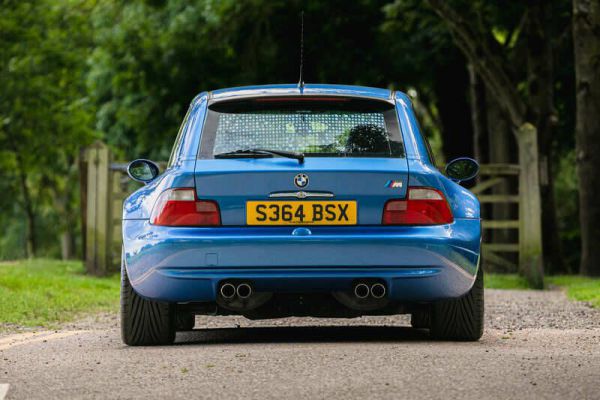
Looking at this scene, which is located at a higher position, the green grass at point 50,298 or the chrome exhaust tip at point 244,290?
the chrome exhaust tip at point 244,290

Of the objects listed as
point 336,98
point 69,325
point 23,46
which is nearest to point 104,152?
point 69,325

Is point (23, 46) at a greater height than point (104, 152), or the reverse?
point (23, 46)

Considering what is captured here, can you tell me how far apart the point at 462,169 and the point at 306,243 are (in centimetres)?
146

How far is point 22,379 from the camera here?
21.6 feet

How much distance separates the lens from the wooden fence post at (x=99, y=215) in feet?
57.0

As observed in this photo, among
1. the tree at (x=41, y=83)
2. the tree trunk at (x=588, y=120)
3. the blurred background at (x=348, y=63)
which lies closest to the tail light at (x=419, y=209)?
the blurred background at (x=348, y=63)

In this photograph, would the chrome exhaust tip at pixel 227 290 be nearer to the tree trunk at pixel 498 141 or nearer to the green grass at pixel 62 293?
the green grass at pixel 62 293

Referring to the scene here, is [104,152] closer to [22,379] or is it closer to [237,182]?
[237,182]

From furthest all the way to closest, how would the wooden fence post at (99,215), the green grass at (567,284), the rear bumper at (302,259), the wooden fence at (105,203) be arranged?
the wooden fence post at (99,215) → the wooden fence at (105,203) → the green grass at (567,284) → the rear bumper at (302,259)

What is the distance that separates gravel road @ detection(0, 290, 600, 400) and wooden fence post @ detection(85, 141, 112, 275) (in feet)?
24.6

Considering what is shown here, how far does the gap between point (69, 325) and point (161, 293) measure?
3080 mm

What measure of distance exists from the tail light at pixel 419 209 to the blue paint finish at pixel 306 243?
4 centimetres

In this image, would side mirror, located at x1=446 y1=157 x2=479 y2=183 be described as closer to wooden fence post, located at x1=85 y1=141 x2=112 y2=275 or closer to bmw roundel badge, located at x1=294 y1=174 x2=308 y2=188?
bmw roundel badge, located at x1=294 y1=174 x2=308 y2=188

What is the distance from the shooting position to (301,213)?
7.79m
